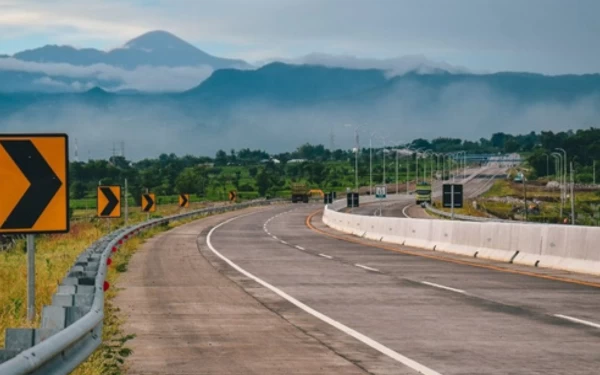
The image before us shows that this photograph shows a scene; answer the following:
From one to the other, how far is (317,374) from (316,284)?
39.5 ft

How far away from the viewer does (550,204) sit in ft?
449

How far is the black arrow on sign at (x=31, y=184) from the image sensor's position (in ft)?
38.9

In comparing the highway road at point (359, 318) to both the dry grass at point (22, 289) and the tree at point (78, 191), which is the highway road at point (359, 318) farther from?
the tree at point (78, 191)

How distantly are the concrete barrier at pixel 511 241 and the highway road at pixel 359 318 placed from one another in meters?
0.78

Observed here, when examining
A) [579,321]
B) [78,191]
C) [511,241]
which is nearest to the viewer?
[579,321]

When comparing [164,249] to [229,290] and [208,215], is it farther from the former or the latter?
[208,215]

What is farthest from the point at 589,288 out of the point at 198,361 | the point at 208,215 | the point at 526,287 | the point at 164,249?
the point at 208,215

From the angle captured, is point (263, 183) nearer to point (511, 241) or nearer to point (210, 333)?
point (511, 241)

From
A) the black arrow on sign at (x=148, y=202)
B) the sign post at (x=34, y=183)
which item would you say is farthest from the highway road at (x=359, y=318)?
A: the black arrow on sign at (x=148, y=202)

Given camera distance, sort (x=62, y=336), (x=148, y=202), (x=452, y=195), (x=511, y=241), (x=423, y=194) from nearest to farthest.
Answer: (x=62, y=336) < (x=511, y=241) < (x=452, y=195) < (x=148, y=202) < (x=423, y=194)

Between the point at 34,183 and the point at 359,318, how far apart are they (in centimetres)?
640

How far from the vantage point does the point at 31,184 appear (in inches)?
469

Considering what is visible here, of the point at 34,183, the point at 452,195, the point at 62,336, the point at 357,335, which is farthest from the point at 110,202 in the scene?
the point at 62,336

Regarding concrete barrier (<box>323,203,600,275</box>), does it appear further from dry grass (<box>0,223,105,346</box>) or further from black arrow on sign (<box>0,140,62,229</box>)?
black arrow on sign (<box>0,140,62,229</box>)
